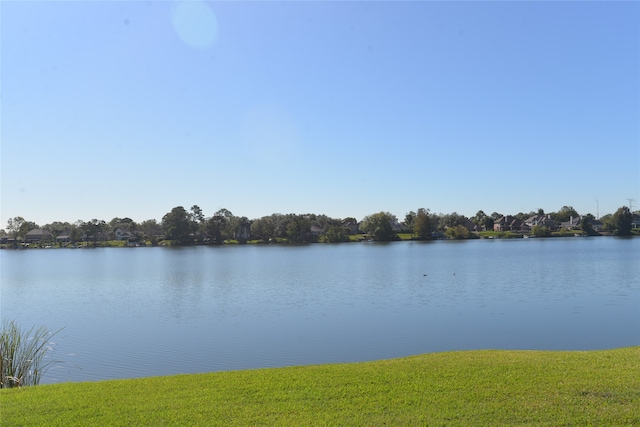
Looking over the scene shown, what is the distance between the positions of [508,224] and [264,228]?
81.5 meters

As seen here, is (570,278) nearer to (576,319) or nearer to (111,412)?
(576,319)

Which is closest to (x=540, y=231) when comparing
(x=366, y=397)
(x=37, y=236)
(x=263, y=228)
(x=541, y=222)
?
(x=541, y=222)

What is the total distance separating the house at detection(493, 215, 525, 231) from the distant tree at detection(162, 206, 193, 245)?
9709 centimetres

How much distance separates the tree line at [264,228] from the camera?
125 meters

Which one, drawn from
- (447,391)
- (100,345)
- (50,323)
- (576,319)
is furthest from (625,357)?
(50,323)

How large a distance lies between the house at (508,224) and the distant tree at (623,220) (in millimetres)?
27148

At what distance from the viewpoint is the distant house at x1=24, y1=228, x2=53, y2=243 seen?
499ft

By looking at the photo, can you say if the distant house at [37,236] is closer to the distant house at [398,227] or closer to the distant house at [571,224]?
the distant house at [398,227]

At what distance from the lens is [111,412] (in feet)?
24.8

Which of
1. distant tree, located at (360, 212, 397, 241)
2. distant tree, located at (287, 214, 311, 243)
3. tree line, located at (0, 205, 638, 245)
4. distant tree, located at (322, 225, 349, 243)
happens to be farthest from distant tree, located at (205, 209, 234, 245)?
distant tree, located at (360, 212, 397, 241)

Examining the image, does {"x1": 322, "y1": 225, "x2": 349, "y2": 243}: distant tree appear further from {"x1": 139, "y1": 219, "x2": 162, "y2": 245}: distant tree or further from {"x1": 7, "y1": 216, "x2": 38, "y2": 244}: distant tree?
{"x1": 7, "y1": 216, "x2": 38, "y2": 244}: distant tree

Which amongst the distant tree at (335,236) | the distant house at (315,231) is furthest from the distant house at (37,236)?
the distant tree at (335,236)

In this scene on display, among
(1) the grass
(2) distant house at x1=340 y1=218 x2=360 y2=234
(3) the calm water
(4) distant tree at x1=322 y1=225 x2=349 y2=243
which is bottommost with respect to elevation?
(3) the calm water

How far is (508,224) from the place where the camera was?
15988 centimetres
